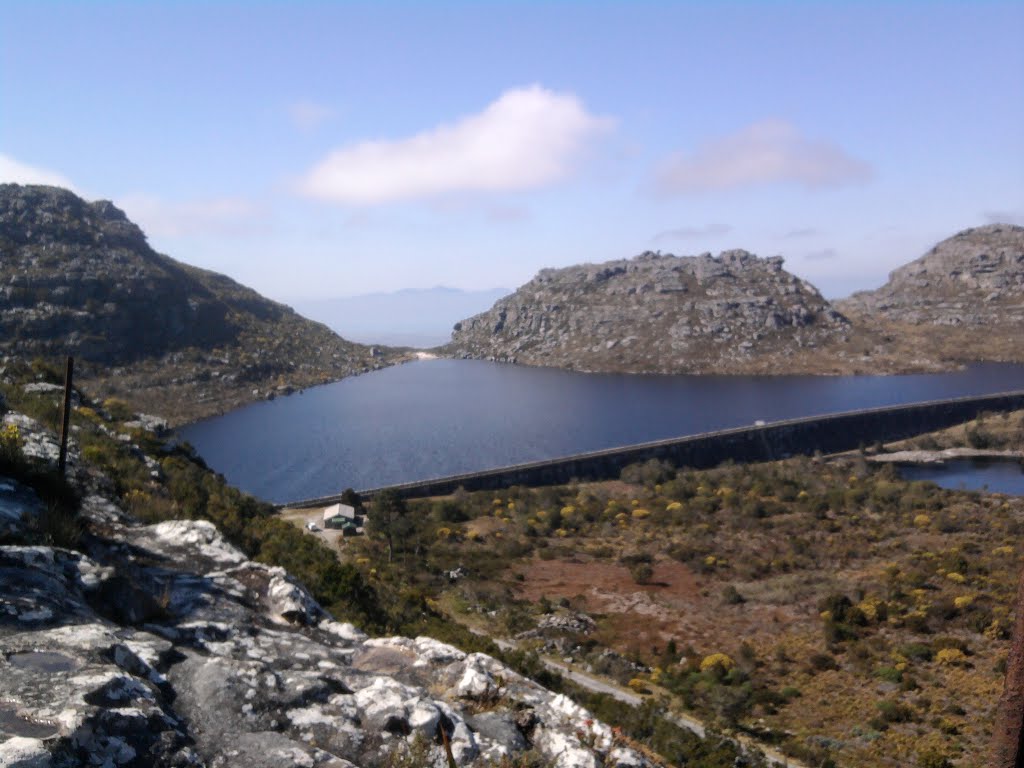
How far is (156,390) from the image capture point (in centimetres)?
6506

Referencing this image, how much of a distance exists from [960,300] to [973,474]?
103 metres

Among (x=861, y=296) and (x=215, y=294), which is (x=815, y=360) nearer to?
(x=861, y=296)

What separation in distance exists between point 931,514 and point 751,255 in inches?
4738

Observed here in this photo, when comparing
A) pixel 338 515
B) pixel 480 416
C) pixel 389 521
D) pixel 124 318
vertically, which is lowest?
pixel 338 515

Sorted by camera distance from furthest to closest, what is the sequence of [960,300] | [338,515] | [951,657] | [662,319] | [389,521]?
1. [960,300]
2. [662,319]
3. [338,515]
4. [389,521]
5. [951,657]

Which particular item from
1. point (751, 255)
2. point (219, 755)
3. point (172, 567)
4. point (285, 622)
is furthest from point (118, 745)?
point (751, 255)

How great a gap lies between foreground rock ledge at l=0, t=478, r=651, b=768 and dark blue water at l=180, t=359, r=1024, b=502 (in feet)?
132

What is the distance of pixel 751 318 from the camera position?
11738 cm

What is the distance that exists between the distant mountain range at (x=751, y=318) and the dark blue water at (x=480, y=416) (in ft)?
27.1

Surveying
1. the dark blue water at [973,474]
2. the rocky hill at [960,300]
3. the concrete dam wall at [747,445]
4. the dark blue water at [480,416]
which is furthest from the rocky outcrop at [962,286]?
the dark blue water at [973,474]

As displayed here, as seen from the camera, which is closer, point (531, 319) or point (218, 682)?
point (218, 682)

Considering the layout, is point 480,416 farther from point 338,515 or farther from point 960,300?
point 960,300

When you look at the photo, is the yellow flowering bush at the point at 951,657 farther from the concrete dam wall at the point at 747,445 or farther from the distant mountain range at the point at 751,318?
the distant mountain range at the point at 751,318

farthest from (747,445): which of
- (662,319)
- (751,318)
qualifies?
(662,319)
